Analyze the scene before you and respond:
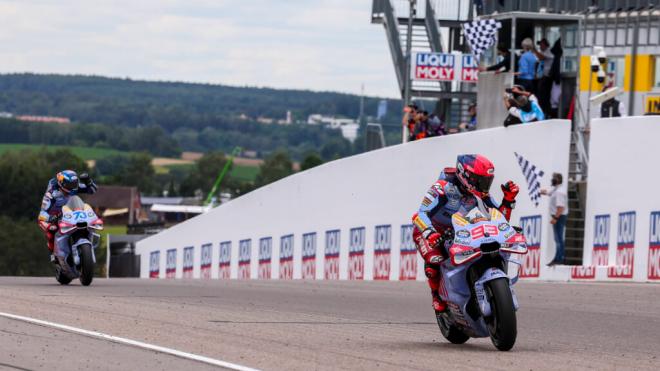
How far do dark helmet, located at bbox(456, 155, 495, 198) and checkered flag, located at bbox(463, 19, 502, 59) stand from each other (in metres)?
16.9

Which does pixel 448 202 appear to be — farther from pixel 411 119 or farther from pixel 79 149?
pixel 79 149

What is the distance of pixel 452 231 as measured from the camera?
1067 cm

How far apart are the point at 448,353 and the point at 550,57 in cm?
1561

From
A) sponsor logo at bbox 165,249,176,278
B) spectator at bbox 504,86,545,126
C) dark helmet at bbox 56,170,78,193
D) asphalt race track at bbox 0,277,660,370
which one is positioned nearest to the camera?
asphalt race track at bbox 0,277,660,370

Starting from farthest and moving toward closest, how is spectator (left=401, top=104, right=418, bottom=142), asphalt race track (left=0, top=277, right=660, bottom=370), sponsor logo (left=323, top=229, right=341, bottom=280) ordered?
spectator (left=401, top=104, right=418, bottom=142), sponsor logo (left=323, top=229, right=341, bottom=280), asphalt race track (left=0, top=277, right=660, bottom=370)

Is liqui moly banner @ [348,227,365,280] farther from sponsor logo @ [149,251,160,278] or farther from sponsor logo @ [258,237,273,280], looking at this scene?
sponsor logo @ [149,251,160,278]

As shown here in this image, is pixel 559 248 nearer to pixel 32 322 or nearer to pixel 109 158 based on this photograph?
pixel 32 322

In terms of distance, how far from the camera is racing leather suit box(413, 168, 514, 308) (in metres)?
10.6

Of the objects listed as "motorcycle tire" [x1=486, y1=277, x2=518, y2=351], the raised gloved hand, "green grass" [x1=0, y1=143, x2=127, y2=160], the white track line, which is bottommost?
the white track line

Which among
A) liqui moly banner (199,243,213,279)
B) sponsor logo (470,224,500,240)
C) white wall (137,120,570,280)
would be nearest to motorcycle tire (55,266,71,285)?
white wall (137,120,570,280)

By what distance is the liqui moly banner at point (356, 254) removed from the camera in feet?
84.7

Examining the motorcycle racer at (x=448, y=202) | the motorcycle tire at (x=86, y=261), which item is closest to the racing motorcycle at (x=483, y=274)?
the motorcycle racer at (x=448, y=202)

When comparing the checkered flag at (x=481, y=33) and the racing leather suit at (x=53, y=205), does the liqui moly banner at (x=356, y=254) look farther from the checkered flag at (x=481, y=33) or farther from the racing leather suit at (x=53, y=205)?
the racing leather suit at (x=53, y=205)

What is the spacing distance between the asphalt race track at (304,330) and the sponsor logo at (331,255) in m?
7.99
